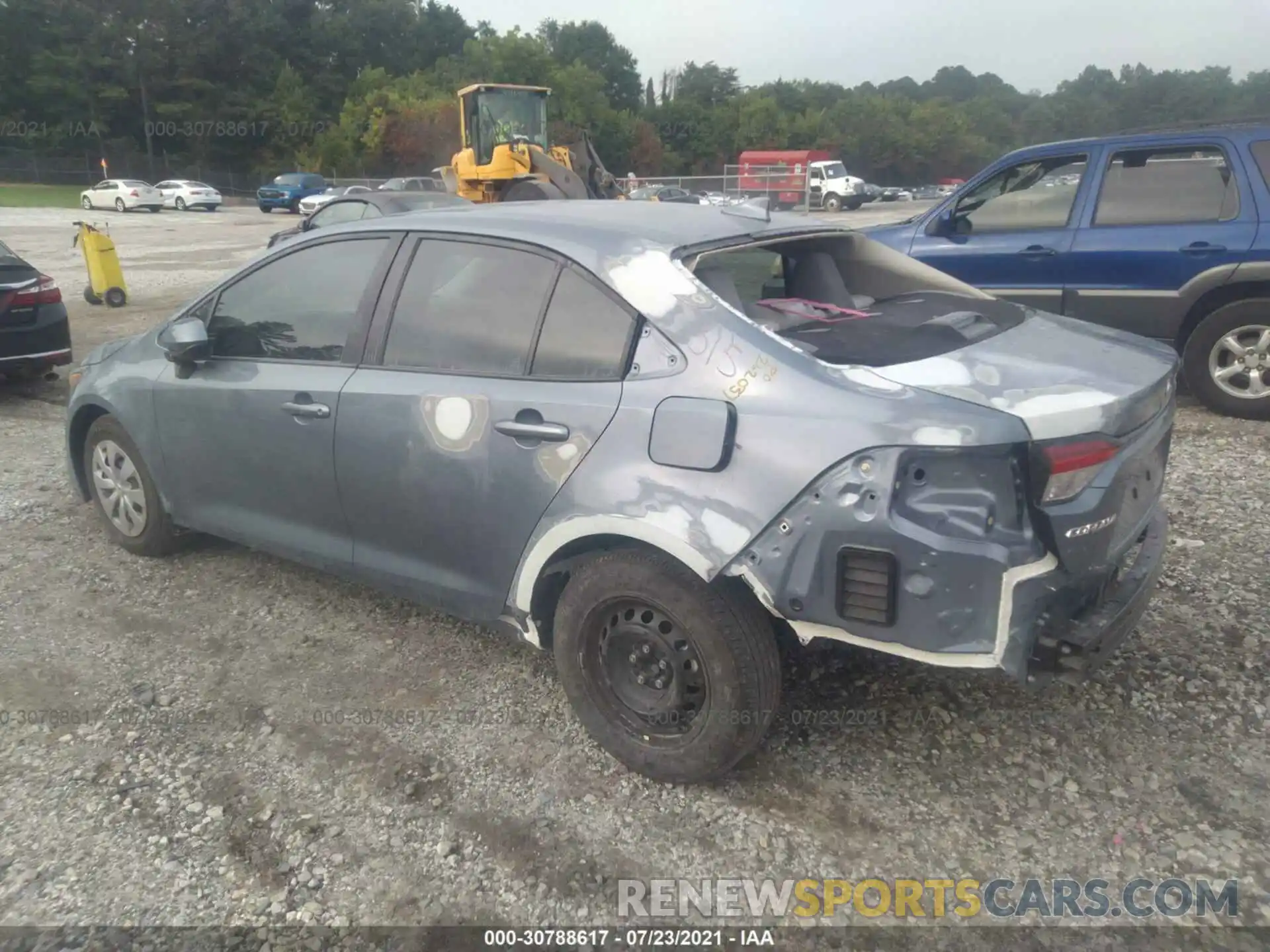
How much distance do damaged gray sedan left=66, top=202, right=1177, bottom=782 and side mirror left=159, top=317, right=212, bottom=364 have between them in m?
0.01

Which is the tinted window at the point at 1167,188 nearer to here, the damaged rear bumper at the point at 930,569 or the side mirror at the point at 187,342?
the damaged rear bumper at the point at 930,569

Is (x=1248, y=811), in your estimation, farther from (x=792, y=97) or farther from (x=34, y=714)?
(x=792, y=97)

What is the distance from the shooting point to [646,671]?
9.55 ft

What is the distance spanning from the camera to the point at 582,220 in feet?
10.5

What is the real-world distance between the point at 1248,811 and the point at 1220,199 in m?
4.83

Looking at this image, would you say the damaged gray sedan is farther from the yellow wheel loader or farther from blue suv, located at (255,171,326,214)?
blue suv, located at (255,171,326,214)

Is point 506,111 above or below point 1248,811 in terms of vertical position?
above

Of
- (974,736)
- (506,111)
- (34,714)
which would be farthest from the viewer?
(506,111)

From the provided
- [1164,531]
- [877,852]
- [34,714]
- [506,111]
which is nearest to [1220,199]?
[1164,531]

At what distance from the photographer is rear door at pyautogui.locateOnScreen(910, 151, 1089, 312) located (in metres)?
6.75

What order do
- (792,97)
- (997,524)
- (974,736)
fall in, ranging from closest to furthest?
(997,524) → (974,736) → (792,97)

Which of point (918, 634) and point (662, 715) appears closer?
point (918, 634)

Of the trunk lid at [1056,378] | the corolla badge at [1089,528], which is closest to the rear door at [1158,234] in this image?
the trunk lid at [1056,378]

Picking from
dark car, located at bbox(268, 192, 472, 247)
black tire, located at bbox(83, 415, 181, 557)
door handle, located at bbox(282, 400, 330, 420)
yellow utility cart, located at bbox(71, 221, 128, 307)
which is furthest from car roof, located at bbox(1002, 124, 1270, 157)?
yellow utility cart, located at bbox(71, 221, 128, 307)
